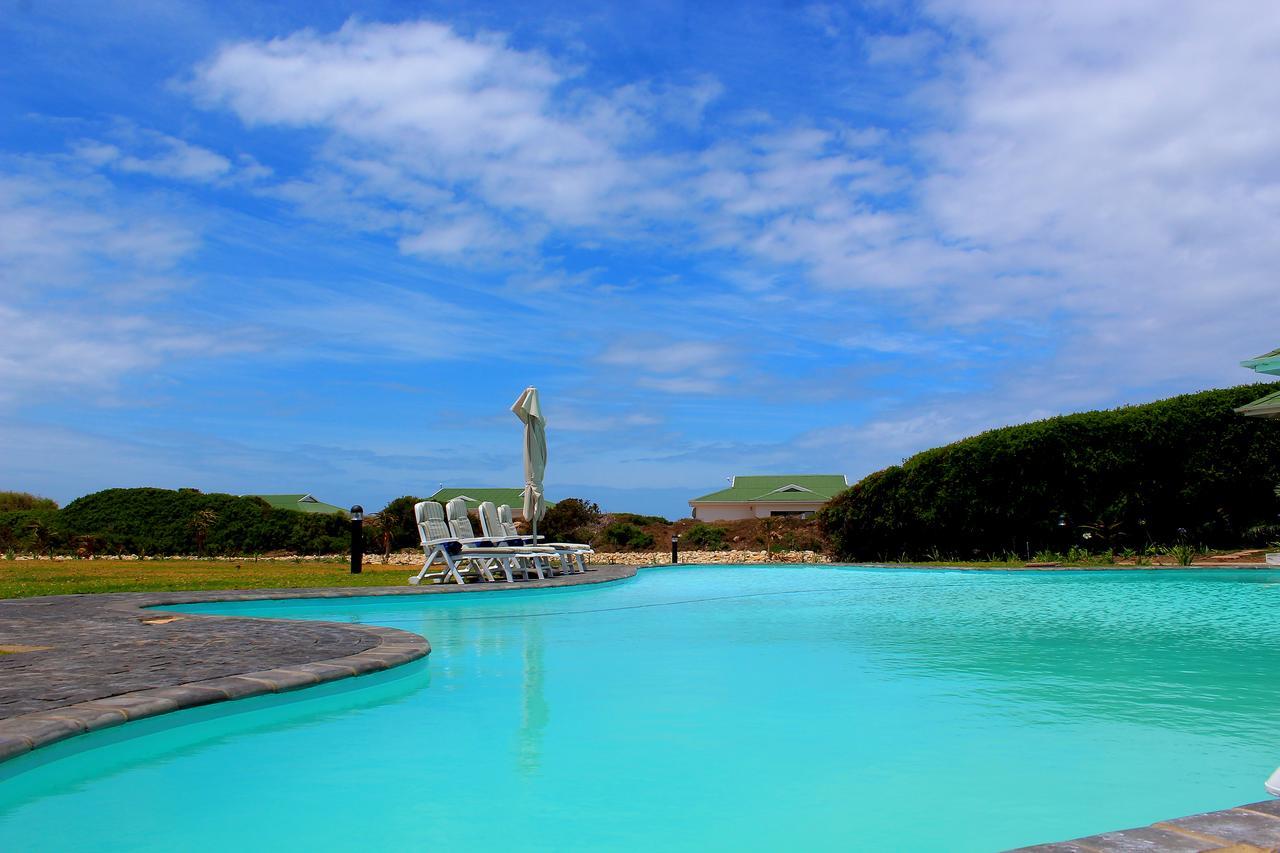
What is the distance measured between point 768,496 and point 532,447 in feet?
97.5

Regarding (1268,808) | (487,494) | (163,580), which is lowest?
(1268,808)

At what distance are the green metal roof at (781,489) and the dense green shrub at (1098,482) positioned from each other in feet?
77.2

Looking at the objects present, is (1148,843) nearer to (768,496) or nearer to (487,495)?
(768,496)

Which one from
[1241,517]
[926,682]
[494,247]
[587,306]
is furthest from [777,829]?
[587,306]

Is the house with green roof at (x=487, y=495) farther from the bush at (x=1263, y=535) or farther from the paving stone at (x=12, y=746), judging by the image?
the paving stone at (x=12, y=746)

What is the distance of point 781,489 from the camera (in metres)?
44.8

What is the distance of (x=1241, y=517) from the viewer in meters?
16.1

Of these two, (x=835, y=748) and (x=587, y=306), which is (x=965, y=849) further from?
(x=587, y=306)

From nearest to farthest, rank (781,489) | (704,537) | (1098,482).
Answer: (1098,482)
(704,537)
(781,489)

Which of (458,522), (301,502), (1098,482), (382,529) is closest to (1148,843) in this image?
(458,522)

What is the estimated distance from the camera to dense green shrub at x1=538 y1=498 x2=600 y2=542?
25547 mm

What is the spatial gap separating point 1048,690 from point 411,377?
54.5 feet

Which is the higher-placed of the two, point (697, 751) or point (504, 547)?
point (504, 547)

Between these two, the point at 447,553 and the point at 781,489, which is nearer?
the point at 447,553
